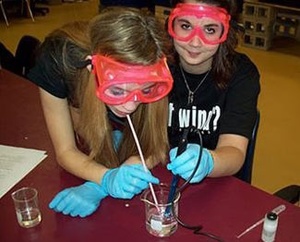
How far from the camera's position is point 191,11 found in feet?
4.33

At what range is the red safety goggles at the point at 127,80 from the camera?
1.06 m

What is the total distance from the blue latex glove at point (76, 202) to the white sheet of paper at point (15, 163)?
19 centimetres

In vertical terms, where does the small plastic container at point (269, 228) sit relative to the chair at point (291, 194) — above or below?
above

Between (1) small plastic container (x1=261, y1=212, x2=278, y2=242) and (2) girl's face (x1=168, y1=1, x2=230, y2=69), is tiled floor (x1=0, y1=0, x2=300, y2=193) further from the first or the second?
(1) small plastic container (x1=261, y1=212, x2=278, y2=242)

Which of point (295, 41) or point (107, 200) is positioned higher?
point (107, 200)

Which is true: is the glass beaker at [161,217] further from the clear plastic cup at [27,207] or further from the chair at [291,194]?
the chair at [291,194]

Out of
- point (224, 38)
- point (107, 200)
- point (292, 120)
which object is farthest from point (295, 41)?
point (107, 200)

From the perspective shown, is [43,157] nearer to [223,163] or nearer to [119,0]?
[223,163]

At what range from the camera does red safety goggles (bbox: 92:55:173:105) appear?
106cm

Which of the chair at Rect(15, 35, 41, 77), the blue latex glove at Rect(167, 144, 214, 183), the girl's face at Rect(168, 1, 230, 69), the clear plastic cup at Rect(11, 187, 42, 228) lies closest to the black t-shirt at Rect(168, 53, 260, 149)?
the girl's face at Rect(168, 1, 230, 69)

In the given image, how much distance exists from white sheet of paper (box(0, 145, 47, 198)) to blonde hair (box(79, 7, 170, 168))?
0.18 m

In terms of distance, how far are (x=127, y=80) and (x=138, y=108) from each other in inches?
10.6

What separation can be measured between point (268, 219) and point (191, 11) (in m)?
0.63

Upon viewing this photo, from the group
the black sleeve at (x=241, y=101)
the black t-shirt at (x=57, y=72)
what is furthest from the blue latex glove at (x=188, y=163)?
the black t-shirt at (x=57, y=72)
